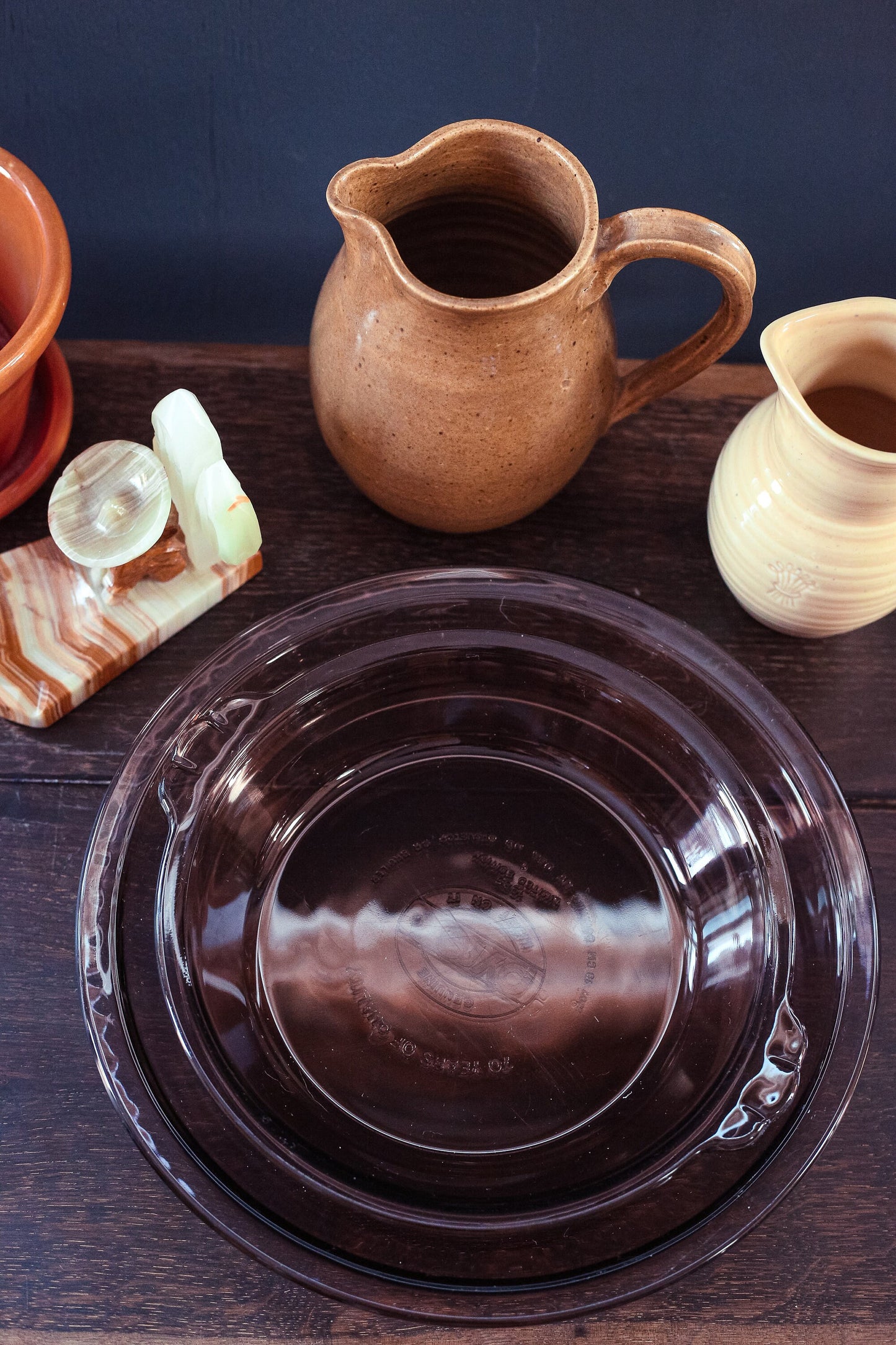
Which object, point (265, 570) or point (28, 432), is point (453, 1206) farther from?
point (28, 432)

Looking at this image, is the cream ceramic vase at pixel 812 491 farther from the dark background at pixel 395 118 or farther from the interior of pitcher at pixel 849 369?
the dark background at pixel 395 118

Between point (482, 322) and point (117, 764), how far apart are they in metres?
0.27

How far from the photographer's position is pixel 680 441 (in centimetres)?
59

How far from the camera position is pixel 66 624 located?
1.67 ft

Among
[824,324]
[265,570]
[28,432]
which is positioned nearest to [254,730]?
[265,570]

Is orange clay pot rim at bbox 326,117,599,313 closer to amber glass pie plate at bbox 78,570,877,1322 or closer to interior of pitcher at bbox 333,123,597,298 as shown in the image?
interior of pitcher at bbox 333,123,597,298

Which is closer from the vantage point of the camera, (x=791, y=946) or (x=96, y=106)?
(x=791, y=946)

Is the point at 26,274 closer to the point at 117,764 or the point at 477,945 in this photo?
the point at 117,764

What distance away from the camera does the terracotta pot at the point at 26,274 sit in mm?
444

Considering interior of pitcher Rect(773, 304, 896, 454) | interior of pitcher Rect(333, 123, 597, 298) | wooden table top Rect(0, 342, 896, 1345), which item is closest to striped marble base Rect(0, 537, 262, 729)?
wooden table top Rect(0, 342, 896, 1345)

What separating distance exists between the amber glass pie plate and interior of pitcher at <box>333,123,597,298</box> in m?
0.15

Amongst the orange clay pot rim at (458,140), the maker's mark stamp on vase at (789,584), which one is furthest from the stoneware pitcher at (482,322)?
the maker's mark stamp on vase at (789,584)

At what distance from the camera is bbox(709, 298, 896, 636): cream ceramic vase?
0.44 m

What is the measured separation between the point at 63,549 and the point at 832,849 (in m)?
0.37
